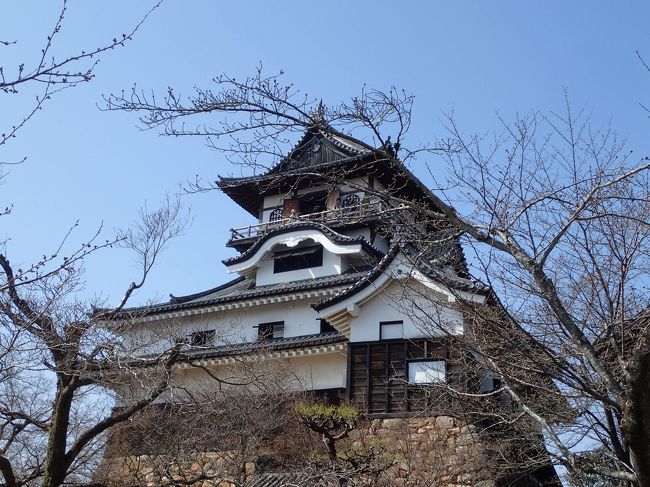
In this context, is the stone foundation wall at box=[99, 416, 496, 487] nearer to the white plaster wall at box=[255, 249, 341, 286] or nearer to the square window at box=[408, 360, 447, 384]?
the square window at box=[408, 360, 447, 384]

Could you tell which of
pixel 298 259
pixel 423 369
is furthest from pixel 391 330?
pixel 298 259

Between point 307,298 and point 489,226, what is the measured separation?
15391mm

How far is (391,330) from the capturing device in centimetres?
1720

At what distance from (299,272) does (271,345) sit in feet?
14.1

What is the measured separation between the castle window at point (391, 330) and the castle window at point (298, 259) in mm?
5510

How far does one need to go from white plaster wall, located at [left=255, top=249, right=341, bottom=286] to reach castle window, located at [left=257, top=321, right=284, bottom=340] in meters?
1.96

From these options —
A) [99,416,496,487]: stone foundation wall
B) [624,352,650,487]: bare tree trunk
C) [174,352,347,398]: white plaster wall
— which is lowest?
[624,352,650,487]: bare tree trunk

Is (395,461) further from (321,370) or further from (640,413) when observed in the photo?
(640,413)

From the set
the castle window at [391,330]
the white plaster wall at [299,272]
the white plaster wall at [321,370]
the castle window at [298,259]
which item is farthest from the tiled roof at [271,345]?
the castle window at [298,259]

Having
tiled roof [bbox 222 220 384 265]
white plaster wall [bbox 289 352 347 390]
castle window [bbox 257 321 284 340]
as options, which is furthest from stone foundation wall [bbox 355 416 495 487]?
tiled roof [bbox 222 220 384 265]

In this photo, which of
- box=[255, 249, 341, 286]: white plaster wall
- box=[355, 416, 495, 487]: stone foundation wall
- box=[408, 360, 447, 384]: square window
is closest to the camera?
box=[355, 416, 495, 487]: stone foundation wall

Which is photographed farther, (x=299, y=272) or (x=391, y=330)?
(x=299, y=272)

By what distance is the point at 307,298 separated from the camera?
20656mm

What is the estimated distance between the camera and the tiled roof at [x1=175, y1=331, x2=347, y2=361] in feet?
59.4
